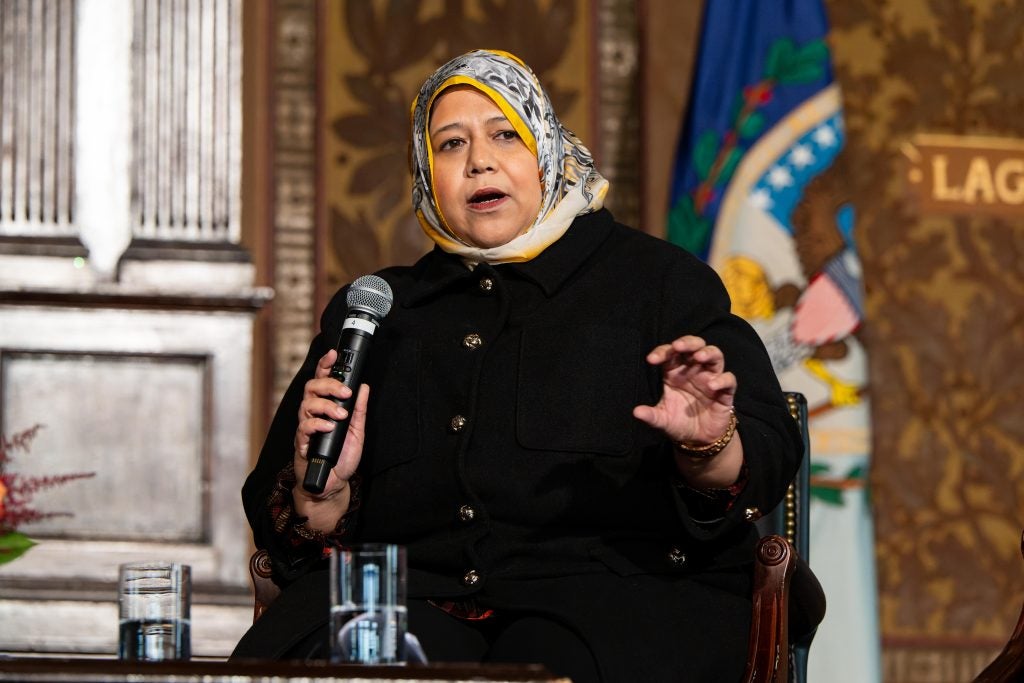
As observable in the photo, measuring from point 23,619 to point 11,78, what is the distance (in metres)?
1.34

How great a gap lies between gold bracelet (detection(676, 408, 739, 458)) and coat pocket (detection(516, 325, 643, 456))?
0.56 ft

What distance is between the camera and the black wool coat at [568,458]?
2.11 m

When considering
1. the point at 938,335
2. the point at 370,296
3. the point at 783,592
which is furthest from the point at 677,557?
the point at 938,335

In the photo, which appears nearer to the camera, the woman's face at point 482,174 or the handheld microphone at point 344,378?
the handheld microphone at point 344,378

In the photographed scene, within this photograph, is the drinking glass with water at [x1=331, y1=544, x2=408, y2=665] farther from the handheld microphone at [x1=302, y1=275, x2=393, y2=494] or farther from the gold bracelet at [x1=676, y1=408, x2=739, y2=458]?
the gold bracelet at [x1=676, y1=408, x2=739, y2=458]

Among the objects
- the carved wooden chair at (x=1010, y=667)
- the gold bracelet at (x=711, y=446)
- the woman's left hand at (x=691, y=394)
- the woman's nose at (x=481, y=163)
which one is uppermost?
the woman's nose at (x=481, y=163)

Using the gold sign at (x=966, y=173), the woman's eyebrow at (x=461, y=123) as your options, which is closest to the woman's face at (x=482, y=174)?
the woman's eyebrow at (x=461, y=123)

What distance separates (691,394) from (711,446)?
0.26ft

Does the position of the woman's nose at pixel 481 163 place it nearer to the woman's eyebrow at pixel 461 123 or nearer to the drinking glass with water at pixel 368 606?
the woman's eyebrow at pixel 461 123

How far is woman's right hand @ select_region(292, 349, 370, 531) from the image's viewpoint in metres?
1.96

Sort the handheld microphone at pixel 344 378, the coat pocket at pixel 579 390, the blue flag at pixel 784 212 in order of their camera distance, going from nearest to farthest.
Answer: the handheld microphone at pixel 344 378 → the coat pocket at pixel 579 390 → the blue flag at pixel 784 212

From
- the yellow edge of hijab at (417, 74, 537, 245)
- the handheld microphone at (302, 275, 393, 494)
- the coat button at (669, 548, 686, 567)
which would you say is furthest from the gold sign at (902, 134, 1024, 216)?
the handheld microphone at (302, 275, 393, 494)

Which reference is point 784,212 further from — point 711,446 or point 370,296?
point 370,296

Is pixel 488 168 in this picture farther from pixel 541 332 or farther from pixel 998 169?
pixel 998 169
